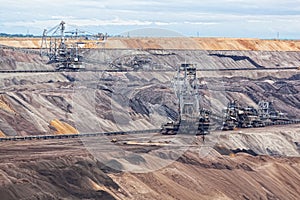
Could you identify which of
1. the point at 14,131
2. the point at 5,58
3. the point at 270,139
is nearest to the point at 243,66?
the point at 5,58

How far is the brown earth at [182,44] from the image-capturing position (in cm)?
14325

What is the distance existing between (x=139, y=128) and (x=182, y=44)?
73.5 m

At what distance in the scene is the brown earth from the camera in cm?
14325

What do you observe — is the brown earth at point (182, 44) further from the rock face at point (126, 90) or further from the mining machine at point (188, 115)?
the mining machine at point (188, 115)

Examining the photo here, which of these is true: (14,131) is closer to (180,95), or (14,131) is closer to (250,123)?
(180,95)

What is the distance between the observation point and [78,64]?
387ft

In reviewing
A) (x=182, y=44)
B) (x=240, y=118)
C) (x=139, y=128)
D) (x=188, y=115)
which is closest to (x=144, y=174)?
(x=188, y=115)

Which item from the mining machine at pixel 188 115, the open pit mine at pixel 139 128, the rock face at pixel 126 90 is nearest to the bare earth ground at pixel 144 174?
the open pit mine at pixel 139 128

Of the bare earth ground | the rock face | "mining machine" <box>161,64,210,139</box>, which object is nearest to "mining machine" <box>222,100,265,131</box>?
the rock face

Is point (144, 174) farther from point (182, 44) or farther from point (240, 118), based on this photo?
point (182, 44)

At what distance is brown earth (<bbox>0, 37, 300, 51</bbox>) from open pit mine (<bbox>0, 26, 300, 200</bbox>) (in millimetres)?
4740

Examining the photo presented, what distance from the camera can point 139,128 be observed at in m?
81.4

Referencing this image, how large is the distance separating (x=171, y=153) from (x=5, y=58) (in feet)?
188

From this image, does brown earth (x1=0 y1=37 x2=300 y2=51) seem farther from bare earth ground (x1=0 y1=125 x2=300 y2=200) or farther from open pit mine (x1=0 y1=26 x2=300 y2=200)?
bare earth ground (x1=0 y1=125 x2=300 y2=200)
